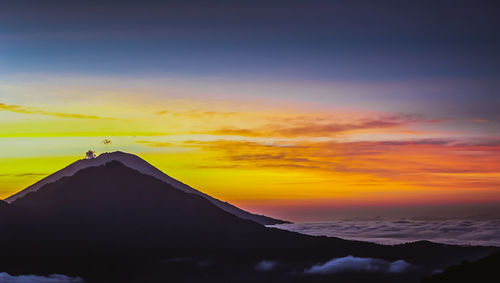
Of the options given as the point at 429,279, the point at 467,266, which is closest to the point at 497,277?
the point at 467,266

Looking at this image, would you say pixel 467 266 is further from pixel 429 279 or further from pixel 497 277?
pixel 429 279

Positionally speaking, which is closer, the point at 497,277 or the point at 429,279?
the point at 429,279

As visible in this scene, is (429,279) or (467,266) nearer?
(429,279)
